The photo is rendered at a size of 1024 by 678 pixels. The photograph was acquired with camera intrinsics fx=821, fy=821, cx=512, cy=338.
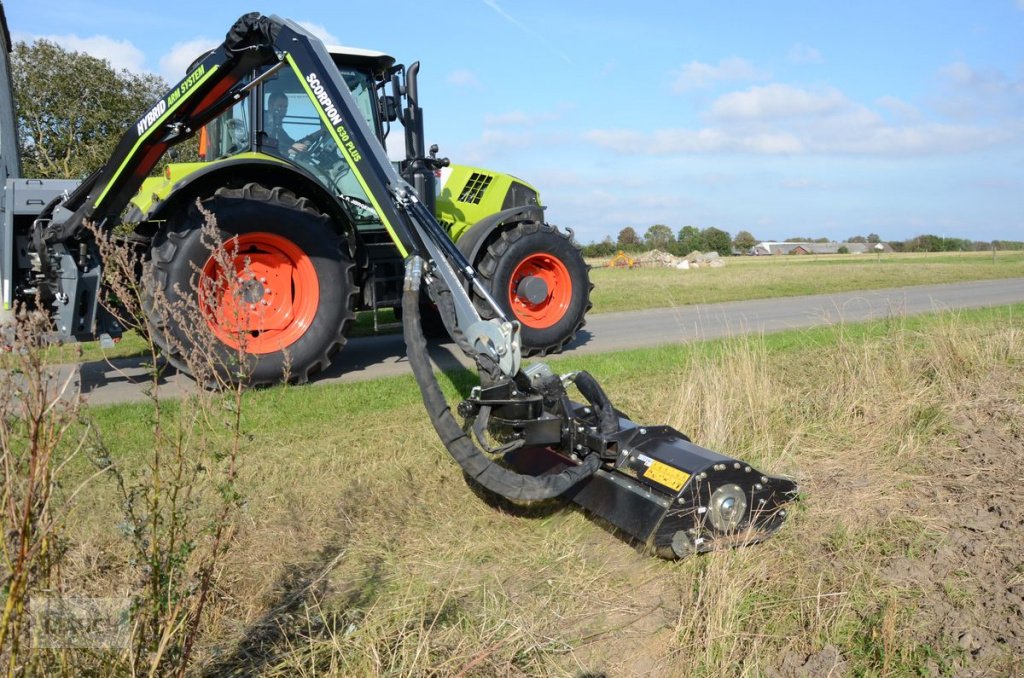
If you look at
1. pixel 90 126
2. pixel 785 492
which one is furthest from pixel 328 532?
pixel 90 126

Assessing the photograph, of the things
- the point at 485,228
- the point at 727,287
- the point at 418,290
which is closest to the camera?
the point at 418,290

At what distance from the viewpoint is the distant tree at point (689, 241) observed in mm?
51272

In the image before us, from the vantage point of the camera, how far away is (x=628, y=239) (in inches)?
2046

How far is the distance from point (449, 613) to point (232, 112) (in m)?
5.97

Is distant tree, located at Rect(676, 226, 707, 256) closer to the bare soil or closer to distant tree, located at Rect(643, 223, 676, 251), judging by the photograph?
distant tree, located at Rect(643, 223, 676, 251)

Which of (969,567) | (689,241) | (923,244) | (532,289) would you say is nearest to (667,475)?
(969,567)

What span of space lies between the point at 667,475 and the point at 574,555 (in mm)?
604

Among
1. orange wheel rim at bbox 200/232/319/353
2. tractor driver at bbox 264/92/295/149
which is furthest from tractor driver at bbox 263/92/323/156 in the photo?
orange wheel rim at bbox 200/232/319/353

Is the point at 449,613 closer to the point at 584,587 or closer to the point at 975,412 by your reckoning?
the point at 584,587

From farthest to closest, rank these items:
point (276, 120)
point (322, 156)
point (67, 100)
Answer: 1. point (67, 100)
2. point (322, 156)
3. point (276, 120)

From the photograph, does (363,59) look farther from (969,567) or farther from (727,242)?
(727,242)

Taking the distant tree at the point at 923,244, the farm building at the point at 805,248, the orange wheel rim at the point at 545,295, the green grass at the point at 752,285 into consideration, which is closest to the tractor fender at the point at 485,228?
the orange wheel rim at the point at 545,295

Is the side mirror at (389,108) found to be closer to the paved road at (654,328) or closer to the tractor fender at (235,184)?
the tractor fender at (235,184)

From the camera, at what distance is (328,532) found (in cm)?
417
